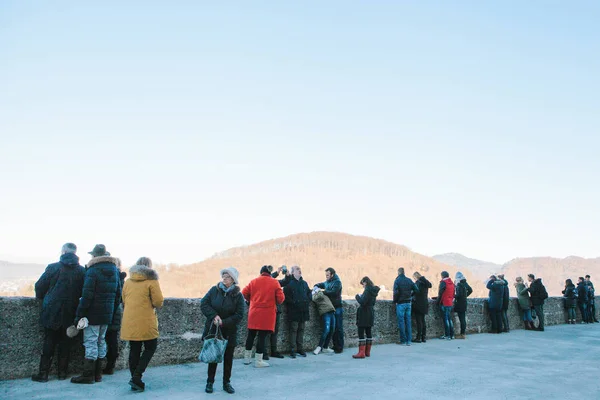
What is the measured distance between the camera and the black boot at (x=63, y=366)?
6.75 metres

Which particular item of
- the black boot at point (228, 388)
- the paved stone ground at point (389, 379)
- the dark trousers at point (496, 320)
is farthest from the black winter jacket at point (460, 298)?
the black boot at point (228, 388)

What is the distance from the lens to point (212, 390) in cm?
630

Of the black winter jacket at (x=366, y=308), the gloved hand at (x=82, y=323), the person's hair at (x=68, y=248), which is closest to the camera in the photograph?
the gloved hand at (x=82, y=323)

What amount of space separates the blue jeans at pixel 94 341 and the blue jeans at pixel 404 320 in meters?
7.20

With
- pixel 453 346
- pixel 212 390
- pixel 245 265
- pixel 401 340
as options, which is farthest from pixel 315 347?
pixel 245 265

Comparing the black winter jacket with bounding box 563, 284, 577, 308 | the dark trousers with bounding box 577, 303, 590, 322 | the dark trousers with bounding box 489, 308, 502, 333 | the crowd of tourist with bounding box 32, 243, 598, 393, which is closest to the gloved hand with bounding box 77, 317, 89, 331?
the crowd of tourist with bounding box 32, 243, 598, 393

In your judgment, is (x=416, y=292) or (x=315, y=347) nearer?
(x=315, y=347)

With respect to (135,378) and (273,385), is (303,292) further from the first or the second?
(135,378)

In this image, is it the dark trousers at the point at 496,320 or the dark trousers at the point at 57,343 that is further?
the dark trousers at the point at 496,320

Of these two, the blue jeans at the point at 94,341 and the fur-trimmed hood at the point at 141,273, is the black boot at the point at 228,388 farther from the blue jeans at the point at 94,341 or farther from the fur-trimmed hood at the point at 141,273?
the blue jeans at the point at 94,341

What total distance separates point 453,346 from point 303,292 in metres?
4.35

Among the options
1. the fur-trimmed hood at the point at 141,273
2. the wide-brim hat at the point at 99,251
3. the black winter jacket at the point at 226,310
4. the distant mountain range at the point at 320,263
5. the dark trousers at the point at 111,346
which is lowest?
the dark trousers at the point at 111,346

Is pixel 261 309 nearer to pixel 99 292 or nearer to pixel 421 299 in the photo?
pixel 99 292

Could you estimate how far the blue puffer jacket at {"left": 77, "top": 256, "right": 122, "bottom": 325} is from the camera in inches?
261
